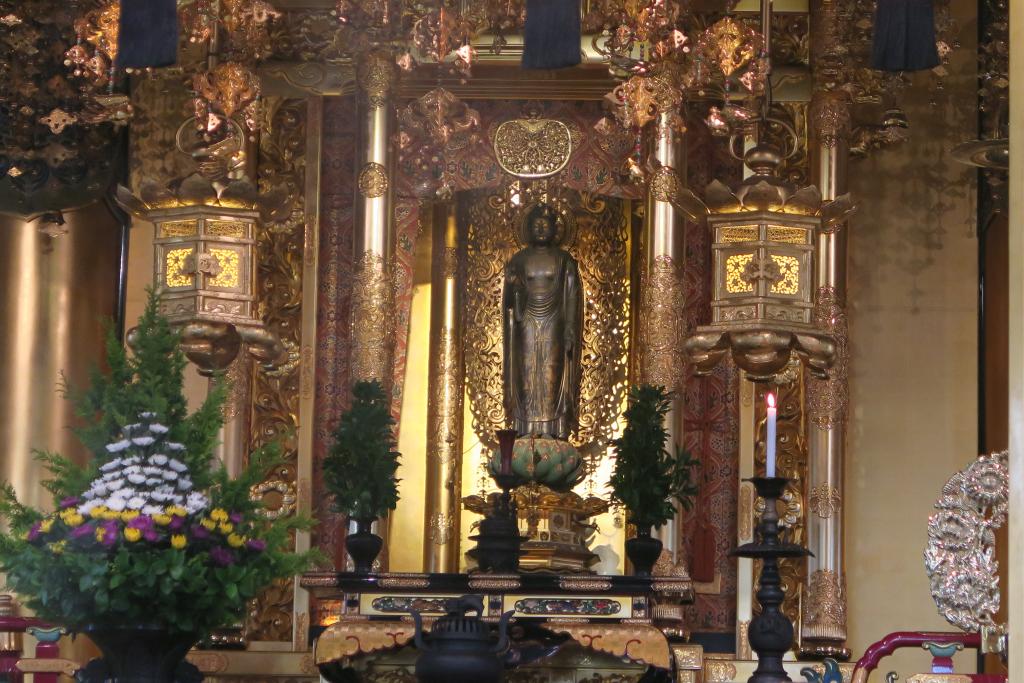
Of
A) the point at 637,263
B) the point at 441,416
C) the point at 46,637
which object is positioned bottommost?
the point at 46,637

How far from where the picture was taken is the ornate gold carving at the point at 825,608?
27.7 feet

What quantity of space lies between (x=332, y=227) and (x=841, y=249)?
Result: 220 cm

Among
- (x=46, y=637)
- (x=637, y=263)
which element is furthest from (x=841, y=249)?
(x=46, y=637)

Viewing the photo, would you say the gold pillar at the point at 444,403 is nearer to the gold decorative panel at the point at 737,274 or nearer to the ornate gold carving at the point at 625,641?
the gold decorative panel at the point at 737,274

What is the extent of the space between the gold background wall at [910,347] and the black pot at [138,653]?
3.93 m

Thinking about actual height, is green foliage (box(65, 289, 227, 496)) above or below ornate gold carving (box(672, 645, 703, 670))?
above

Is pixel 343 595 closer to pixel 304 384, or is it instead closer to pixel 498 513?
pixel 498 513

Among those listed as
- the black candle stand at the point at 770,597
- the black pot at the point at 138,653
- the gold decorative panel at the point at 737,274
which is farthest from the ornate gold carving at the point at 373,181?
the black pot at the point at 138,653

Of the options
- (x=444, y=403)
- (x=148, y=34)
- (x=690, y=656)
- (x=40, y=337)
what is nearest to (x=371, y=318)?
(x=444, y=403)

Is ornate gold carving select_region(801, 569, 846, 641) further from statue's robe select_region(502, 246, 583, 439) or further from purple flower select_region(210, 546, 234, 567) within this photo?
purple flower select_region(210, 546, 234, 567)

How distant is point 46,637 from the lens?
679cm

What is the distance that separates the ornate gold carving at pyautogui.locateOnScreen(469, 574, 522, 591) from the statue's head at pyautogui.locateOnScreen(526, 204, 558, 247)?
2.29 meters

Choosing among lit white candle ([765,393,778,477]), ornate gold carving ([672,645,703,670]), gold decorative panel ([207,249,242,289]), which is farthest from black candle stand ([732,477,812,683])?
gold decorative panel ([207,249,242,289])

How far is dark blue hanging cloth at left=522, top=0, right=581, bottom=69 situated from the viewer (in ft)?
23.5
